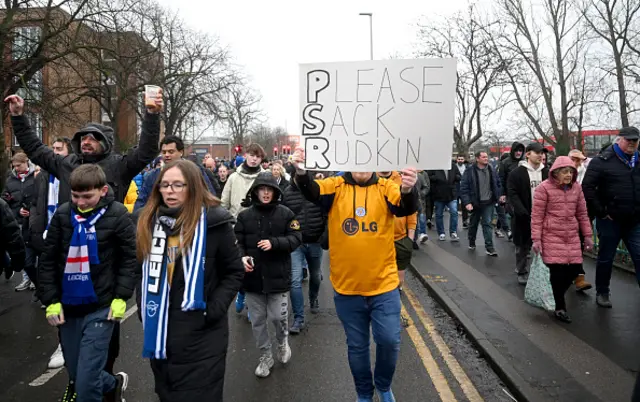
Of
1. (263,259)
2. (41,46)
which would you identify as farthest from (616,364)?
(41,46)

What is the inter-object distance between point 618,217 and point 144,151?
5.21m

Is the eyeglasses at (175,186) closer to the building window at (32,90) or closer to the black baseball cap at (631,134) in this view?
the black baseball cap at (631,134)

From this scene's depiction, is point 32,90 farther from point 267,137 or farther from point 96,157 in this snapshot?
point 267,137

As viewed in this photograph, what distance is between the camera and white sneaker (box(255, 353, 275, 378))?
409 centimetres

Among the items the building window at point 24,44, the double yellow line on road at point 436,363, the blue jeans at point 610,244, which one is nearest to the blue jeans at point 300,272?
the double yellow line on road at point 436,363

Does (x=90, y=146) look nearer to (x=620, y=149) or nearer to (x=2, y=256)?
(x=2, y=256)

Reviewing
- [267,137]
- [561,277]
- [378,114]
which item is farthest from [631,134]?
[267,137]

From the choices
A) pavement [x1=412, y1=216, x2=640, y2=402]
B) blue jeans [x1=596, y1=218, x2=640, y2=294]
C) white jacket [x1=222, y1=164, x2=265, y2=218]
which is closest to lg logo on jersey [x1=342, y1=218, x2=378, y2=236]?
pavement [x1=412, y1=216, x2=640, y2=402]

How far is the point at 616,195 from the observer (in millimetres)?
5344

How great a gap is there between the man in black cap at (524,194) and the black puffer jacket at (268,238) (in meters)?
4.05

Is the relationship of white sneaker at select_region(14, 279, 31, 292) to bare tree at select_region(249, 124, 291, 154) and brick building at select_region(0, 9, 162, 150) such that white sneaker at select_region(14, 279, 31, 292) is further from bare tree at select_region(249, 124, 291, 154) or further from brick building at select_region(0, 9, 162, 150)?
bare tree at select_region(249, 124, 291, 154)

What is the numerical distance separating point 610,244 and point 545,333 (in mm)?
1554

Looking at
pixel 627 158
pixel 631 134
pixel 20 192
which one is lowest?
pixel 20 192

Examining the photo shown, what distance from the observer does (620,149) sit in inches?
213
